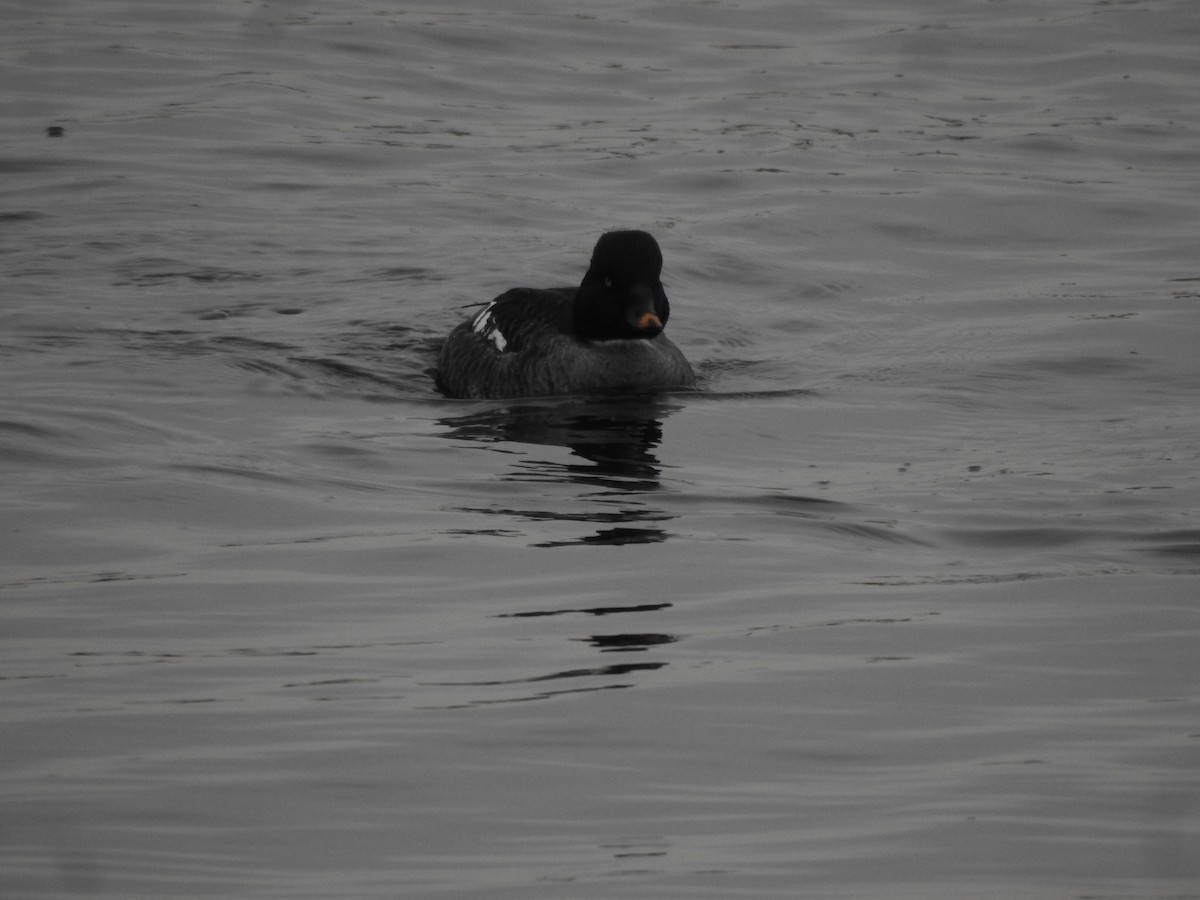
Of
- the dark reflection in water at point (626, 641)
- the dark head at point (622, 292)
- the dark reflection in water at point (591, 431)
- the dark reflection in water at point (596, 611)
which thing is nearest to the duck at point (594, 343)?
the dark head at point (622, 292)

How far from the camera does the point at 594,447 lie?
10289 mm

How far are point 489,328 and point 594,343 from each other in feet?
2.44

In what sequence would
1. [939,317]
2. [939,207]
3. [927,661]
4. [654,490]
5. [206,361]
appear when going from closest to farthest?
[927,661], [654,490], [206,361], [939,317], [939,207]

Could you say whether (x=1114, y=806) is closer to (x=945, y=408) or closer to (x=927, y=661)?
(x=927, y=661)

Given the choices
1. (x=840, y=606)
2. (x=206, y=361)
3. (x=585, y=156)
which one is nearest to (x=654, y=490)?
(x=840, y=606)

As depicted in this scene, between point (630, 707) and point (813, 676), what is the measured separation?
0.70 meters

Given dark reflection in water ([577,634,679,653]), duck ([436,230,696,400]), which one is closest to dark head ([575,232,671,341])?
duck ([436,230,696,400])

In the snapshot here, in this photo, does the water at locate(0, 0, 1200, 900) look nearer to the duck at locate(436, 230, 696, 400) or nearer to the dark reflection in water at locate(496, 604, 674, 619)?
the dark reflection in water at locate(496, 604, 674, 619)

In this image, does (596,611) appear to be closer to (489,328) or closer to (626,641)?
(626,641)

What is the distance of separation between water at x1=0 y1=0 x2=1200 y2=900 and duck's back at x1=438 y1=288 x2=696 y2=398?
12.7 inches

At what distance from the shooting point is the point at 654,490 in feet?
29.9

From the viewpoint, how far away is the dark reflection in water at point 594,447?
27.8ft

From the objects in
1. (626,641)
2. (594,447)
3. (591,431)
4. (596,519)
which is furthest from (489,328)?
(626,641)

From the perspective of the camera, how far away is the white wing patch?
12172mm
